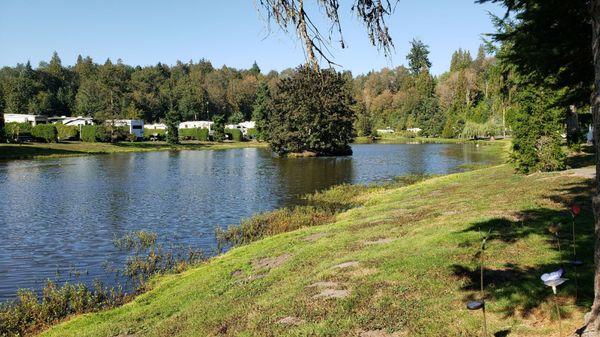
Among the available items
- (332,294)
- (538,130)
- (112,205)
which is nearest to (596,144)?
(332,294)

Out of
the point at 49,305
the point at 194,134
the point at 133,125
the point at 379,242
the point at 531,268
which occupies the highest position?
the point at 133,125

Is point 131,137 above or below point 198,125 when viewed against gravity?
below

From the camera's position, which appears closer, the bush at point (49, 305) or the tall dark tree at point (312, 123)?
the bush at point (49, 305)

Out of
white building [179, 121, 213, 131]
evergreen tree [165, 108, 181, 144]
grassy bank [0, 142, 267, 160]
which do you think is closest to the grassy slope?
grassy bank [0, 142, 267, 160]

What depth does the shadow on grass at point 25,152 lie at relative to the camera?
242 feet

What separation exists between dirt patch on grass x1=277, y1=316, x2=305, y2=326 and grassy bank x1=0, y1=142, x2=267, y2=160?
253 ft

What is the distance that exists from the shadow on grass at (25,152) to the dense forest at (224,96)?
26.9 metres

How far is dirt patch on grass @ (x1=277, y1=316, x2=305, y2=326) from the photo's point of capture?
26.9ft

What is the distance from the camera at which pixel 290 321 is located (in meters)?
8.34

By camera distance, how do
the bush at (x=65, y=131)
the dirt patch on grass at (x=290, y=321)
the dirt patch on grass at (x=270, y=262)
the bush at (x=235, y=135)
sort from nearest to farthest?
the dirt patch on grass at (x=290, y=321)
the dirt patch on grass at (x=270, y=262)
the bush at (x=65, y=131)
the bush at (x=235, y=135)

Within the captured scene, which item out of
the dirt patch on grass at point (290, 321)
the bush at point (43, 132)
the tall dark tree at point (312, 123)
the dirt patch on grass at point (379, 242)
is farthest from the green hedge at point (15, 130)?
the dirt patch on grass at point (290, 321)

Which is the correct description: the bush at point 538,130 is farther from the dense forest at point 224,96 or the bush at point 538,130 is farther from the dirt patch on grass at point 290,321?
the dense forest at point 224,96

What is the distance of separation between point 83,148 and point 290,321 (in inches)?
3687

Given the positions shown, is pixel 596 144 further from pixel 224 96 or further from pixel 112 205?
pixel 224 96
